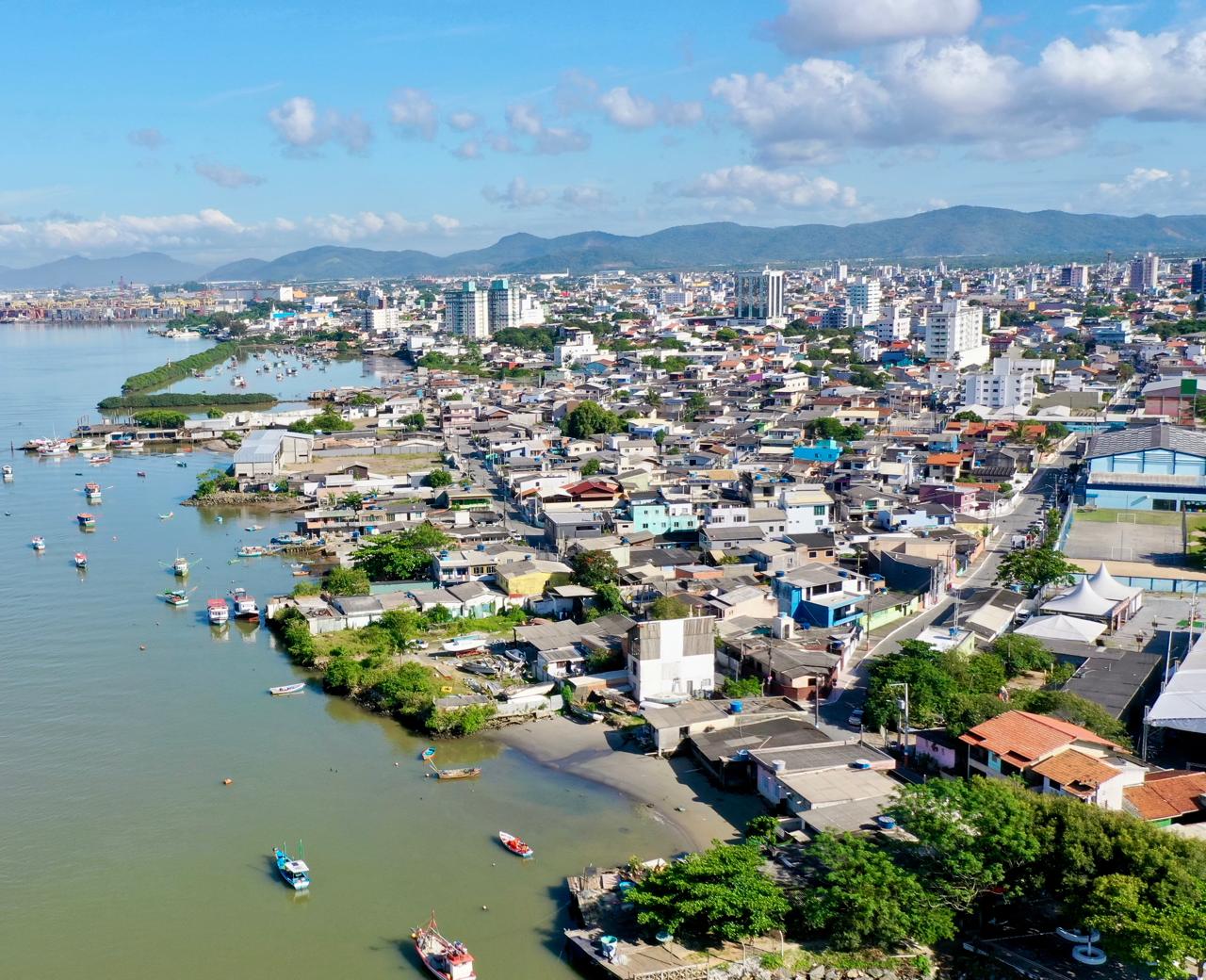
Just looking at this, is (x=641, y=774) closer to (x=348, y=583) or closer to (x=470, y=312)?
(x=348, y=583)

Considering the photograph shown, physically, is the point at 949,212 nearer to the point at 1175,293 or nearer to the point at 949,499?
the point at 1175,293

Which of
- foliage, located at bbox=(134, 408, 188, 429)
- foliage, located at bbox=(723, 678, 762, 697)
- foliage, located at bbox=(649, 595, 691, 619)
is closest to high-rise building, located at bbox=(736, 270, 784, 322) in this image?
foliage, located at bbox=(134, 408, 188, 429)

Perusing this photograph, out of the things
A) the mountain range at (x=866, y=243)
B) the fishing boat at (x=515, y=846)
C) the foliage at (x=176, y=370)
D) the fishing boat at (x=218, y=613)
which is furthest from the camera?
the mountain range at (x=866, y=243)

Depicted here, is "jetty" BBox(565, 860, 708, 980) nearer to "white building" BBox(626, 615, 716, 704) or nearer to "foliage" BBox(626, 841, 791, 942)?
"foliage" BBox(626, 841, 791, 942)

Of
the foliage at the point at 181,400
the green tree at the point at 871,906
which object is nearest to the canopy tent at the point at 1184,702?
the green tree at the point at 871,906

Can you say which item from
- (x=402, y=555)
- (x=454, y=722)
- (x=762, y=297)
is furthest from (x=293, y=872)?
(x=762, y=297)

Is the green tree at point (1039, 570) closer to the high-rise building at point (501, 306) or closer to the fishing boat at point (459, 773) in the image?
the fishing boat at point (459, 773)

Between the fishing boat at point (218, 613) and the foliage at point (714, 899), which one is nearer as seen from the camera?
the foliage at point (714, 899)
